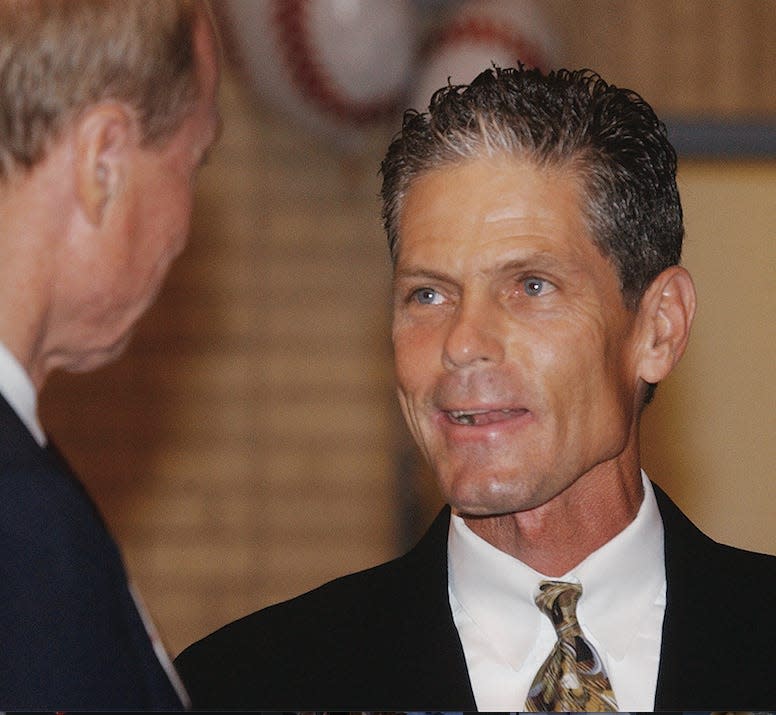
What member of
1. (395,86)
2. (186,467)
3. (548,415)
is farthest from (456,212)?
(186,467)

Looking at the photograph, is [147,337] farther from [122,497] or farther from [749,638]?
[749,638]

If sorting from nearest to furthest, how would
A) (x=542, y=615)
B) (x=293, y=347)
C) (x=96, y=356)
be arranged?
(x=96, y=356) < (x=542, y=615) < (x=293, y=347)

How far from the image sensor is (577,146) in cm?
174

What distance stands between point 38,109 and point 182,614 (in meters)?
3.14

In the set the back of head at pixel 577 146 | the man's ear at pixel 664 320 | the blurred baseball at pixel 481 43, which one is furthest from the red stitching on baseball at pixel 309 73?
the man's ear at pixel 664 320

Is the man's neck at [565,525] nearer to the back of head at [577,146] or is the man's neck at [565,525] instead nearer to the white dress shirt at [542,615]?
the white dress shirt at [542,615]

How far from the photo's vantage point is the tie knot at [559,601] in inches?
65.1

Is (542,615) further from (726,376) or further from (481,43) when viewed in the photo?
(726,376)

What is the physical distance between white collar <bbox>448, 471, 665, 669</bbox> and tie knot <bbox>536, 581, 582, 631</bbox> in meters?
0.02

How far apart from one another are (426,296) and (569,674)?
48 cm

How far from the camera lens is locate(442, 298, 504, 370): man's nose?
1.62 meters

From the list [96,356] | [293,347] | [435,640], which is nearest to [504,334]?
[435,640]

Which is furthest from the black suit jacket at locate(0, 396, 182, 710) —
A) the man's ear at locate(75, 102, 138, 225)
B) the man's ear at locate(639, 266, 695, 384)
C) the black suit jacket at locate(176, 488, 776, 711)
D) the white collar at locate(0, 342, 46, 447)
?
the man's ear at locate(639, 266, 695, 384)

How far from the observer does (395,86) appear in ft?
11.3
